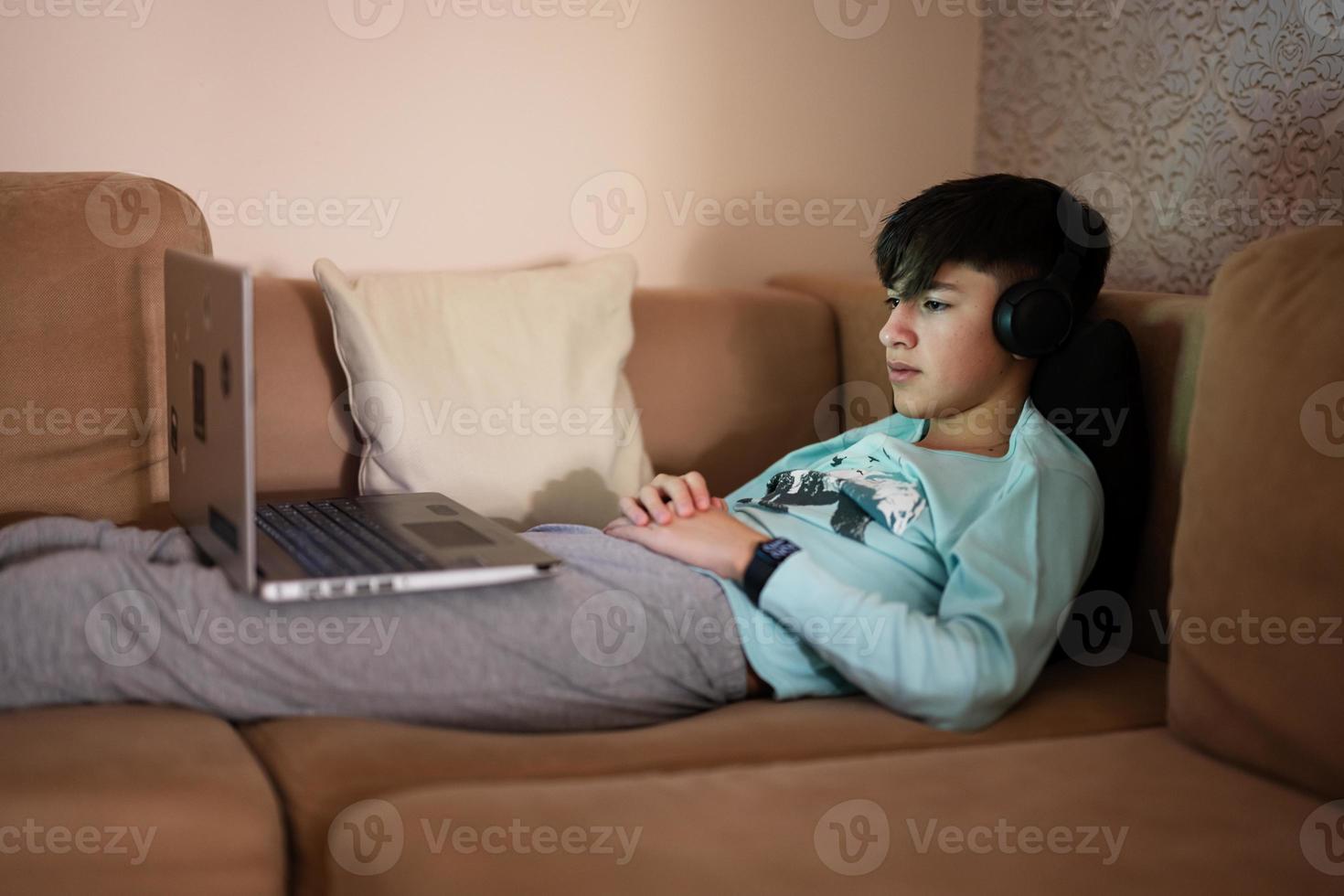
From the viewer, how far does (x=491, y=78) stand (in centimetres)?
181

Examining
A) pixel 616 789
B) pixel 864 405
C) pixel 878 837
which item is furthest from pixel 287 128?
pixel 878 837

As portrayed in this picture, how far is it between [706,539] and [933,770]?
349 millimetres

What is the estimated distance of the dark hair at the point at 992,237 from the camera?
1.32m

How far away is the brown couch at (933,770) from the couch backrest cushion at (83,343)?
479 millimetres

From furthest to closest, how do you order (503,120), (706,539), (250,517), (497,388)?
(503,120), (497,388), (706,539), (250,517)

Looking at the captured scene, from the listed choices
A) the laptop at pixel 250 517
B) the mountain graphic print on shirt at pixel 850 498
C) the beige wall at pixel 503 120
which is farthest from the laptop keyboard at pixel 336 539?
the beige wall at pixel 503 120

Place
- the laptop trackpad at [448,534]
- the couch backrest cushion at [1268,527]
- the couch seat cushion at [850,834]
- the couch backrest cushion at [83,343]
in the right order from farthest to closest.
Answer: the couch backrest cushion at [83,343], the laptop trackpad at [448,534], the couch backrest cushion at [1268,527], the couch seat cushion at [850,834]

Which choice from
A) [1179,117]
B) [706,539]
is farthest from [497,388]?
[1179,117]

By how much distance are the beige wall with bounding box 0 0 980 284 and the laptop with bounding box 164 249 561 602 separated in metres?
0.48

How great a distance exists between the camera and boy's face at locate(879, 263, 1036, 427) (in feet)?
4.31

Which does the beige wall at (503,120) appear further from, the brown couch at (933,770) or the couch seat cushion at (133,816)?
the couch seat cushion at (133,816)

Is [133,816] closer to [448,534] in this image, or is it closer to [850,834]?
[448,534]

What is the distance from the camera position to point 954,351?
51.8 inches

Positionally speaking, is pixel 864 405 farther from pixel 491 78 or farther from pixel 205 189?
pixel 205 189
